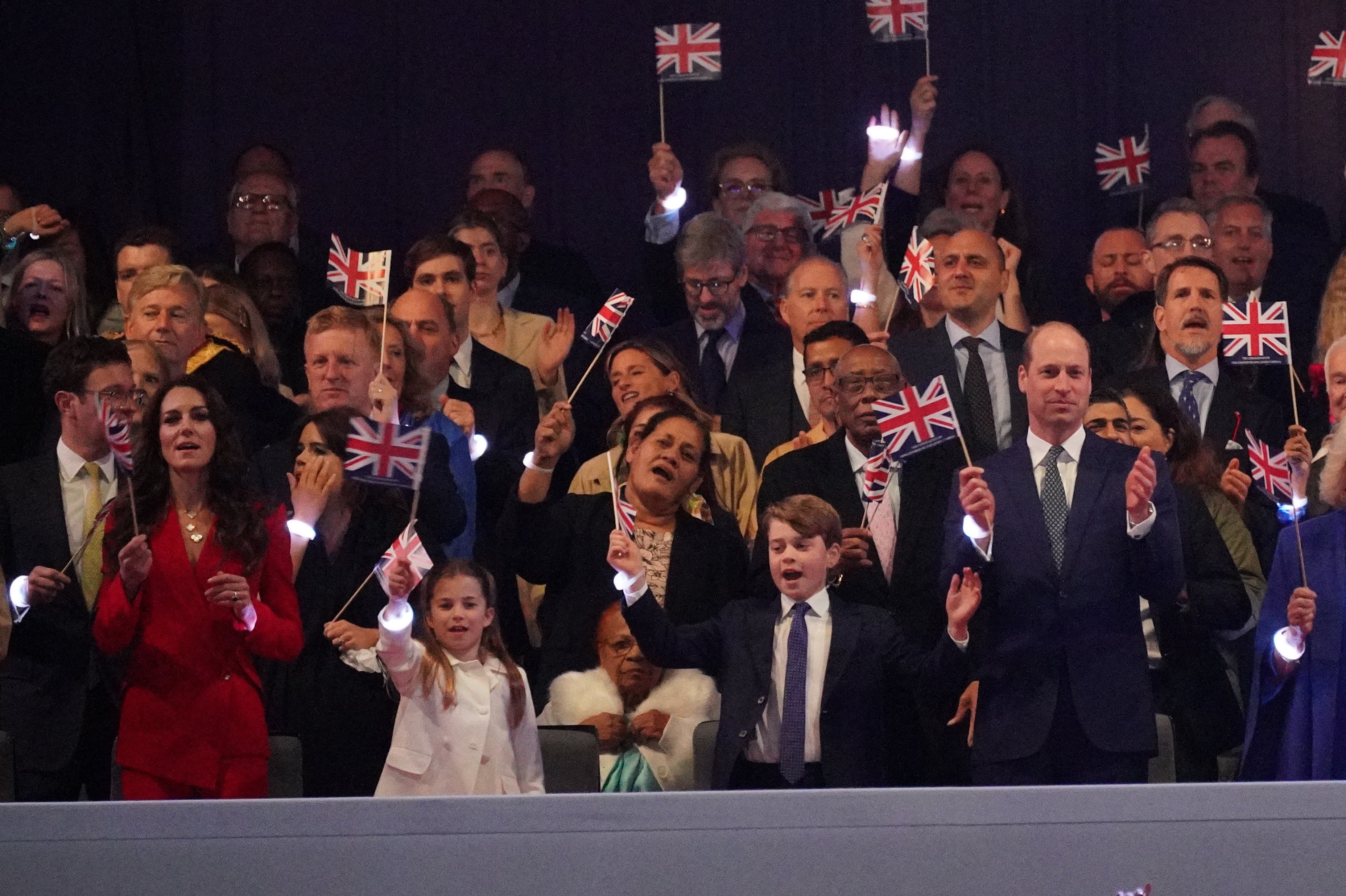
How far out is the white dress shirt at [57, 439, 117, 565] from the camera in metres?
4.71

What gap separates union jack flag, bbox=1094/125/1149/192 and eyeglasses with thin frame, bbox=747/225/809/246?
1351mm

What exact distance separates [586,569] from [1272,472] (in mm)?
1661

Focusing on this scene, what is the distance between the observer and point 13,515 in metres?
4.68

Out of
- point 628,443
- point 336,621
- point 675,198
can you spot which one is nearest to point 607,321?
point 628,443

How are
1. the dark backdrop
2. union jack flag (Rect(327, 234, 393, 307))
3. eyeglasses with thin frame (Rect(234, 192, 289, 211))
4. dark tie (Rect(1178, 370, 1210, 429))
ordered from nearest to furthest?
dark tie (Rect(1178, 370, 1210, 429)) < union jack flag (Rect(327, 234, 393, 307)) < eyeglasses with thin frame (Rect(234, 192, 289, 211)) < the dark backdrop

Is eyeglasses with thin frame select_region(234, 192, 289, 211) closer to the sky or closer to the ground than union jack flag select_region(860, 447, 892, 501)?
closer to the sky

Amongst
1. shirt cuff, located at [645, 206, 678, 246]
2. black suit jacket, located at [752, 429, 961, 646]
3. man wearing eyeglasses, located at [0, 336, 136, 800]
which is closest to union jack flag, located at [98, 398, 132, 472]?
man wearing eyeglasses, located at [0, 336, 136, 800]

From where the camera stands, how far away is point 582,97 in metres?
7.76

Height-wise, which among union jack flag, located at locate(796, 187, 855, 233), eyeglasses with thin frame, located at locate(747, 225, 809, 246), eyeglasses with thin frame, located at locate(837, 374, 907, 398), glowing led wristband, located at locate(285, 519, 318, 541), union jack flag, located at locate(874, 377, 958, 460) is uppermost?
union jack flag, located at locate(796, 187, 855, 233)

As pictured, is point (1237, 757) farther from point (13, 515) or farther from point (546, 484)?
point (13, 515)

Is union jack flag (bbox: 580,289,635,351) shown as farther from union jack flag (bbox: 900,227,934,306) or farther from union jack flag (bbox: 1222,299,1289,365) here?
union jack flag (bbox: 1222,299,1289,365)

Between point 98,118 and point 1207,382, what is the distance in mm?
4278

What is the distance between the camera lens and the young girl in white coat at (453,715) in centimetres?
432

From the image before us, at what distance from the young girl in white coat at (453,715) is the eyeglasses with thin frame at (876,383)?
45.6 inches
